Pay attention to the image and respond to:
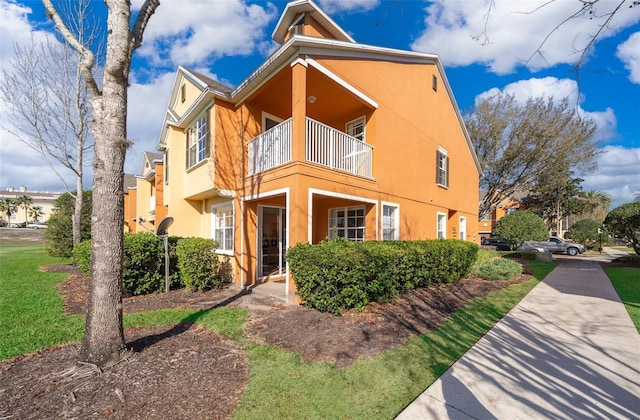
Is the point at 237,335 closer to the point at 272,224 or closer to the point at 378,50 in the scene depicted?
the point at 272,224

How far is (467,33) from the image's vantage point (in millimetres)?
3553

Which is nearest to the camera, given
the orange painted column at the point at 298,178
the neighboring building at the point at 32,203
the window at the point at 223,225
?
the orange painted column at the point at 298,178

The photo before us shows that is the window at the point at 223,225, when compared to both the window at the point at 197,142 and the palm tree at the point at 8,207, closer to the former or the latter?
the window at the point at 197,142

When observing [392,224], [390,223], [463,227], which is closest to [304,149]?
[390,223]

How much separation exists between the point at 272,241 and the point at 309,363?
21.0 ft

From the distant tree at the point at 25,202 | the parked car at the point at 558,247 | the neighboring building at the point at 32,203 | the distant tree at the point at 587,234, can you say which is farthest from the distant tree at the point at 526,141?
the distant tree at the point at 25,202

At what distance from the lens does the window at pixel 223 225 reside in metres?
9.84

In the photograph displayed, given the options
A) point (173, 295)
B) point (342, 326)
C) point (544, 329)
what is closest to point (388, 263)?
point (342, 326)

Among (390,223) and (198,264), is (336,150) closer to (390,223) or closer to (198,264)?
(390,223)

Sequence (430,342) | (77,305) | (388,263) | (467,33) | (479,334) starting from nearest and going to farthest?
(467,33) → (430,342) → (479,334) → (388,263) → (77,305)

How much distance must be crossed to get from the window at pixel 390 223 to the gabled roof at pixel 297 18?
6607mm

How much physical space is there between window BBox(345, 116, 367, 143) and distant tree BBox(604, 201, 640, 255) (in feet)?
49.6

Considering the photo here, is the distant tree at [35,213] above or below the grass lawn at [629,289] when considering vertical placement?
above

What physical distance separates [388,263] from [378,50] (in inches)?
272
